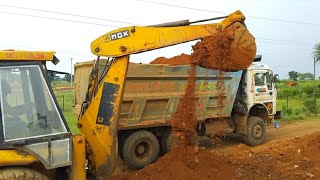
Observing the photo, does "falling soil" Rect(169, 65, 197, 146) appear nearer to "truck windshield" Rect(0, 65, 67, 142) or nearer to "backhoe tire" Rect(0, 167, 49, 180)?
"truck windshield" Rect(0, 65, 67, 142)

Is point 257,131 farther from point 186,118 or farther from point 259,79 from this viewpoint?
point 186,118

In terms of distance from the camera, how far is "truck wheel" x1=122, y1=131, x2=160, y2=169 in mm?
9641

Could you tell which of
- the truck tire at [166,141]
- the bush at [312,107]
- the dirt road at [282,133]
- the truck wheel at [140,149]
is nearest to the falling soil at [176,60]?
the truck tire at [166,141]

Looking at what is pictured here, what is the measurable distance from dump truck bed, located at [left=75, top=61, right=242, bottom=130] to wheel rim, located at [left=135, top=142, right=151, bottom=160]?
0.51 metres

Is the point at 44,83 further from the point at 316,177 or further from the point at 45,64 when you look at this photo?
the point at 316,177

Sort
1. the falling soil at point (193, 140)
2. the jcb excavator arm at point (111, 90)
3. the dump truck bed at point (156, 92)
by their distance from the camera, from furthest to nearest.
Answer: the dump truck bed at point (156, 92)
the falling soil at point (193, 140)
the jcb excavator arm at point (111, 90)

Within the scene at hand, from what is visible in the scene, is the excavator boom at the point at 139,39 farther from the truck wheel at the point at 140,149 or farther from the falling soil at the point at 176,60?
the falling soil at the point at 176,60

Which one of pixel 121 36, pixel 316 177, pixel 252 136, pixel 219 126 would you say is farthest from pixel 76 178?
pixel 252 136

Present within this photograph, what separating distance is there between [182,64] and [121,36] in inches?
220

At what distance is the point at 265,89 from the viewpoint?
42.5 ft

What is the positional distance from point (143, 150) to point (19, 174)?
5943 mm

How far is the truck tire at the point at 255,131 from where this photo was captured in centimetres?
1252

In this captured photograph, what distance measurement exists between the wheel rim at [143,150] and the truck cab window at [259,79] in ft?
14.9

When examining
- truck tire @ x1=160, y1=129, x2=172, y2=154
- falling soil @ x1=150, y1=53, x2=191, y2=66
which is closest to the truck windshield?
truck tire @ x1=160, y1=129, x2=172, y2=154
